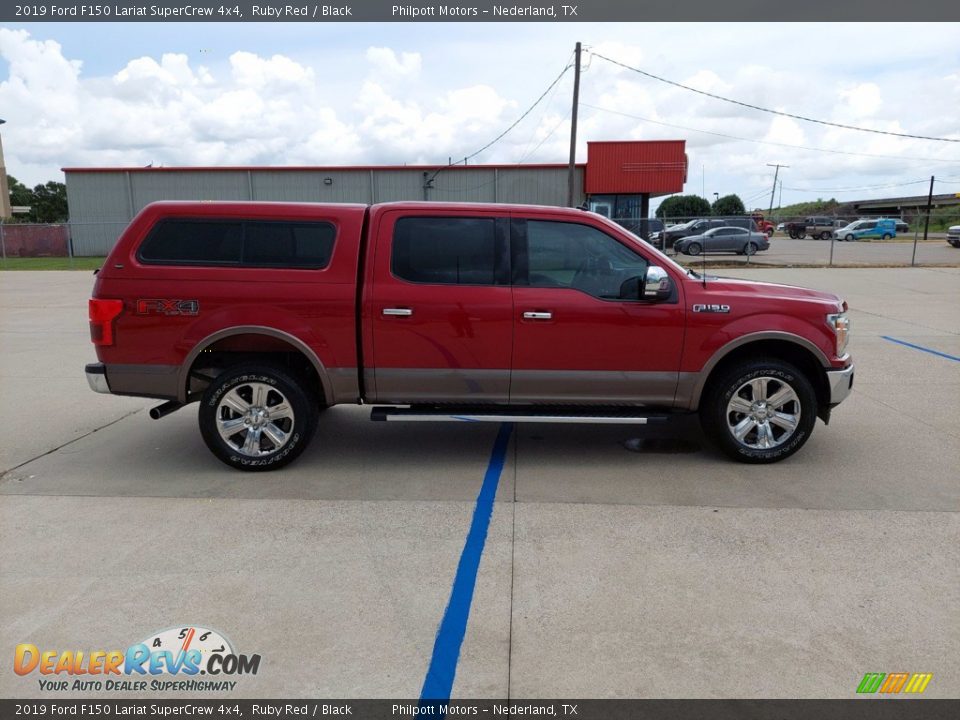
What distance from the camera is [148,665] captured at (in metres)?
3.01

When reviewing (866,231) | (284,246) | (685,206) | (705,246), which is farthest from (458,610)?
(685,206)

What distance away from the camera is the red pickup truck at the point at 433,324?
5145 mm

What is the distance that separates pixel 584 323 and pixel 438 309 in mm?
1058

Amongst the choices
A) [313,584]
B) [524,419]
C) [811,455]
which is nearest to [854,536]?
[811,455]

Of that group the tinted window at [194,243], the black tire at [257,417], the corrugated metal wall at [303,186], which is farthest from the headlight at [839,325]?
the corrugated metal wall at [303,186]

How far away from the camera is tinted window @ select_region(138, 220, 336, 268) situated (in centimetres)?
520

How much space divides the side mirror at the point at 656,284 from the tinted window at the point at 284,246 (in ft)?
7.49

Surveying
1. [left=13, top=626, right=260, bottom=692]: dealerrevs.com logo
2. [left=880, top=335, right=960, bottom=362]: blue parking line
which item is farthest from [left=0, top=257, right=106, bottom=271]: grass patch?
[left=13, top=626, right=260, bottom=692]: dealerrevs.com logo

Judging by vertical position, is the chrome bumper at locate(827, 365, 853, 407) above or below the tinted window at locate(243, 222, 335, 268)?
below

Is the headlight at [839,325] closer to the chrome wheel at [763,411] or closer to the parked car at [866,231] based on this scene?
the chrome wheel at [763,411]

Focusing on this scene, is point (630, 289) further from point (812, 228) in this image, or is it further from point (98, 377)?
point (812, 228)

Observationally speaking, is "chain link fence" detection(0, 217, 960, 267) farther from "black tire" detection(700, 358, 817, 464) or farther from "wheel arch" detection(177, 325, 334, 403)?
"wheel arch" detection(177, 325, 334, 403)

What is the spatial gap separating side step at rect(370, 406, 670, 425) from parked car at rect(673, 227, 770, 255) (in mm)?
27619

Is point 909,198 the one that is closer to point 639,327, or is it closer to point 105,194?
point 105,194
